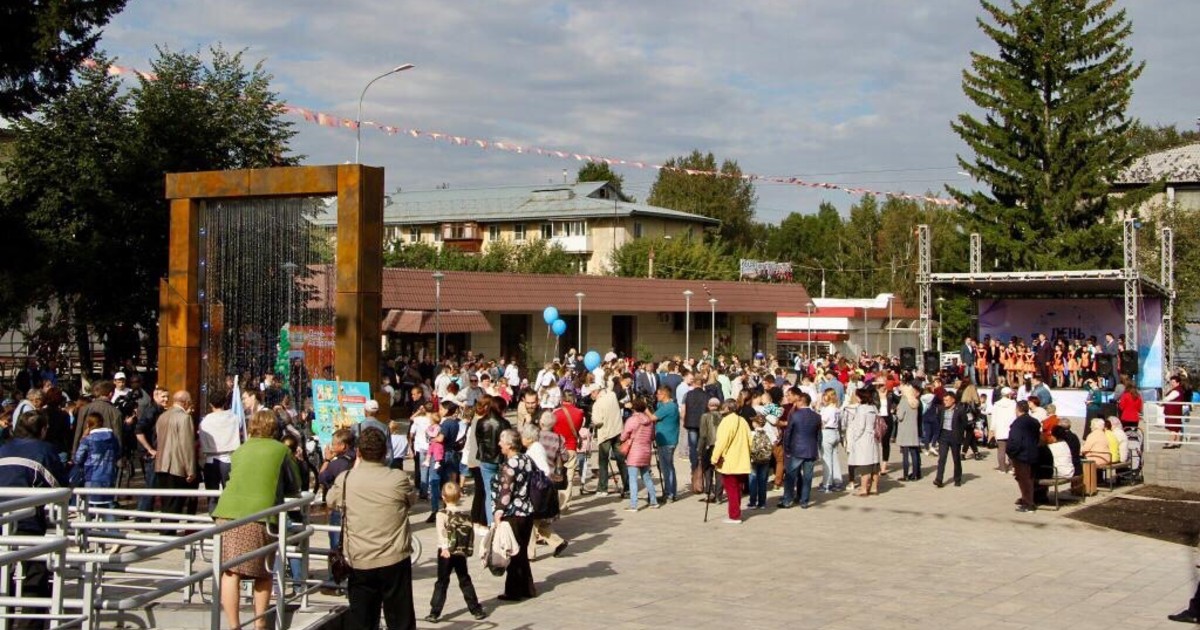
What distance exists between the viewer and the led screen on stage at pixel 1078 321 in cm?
3469

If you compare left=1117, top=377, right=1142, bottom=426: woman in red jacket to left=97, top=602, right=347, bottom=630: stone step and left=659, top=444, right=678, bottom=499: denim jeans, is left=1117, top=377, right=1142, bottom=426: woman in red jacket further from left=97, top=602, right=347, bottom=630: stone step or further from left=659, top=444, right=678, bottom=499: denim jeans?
left=97, top=602, right=347, bottom=630: stone step

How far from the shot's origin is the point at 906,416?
18875mm

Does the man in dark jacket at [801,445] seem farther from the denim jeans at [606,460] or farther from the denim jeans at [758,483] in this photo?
the denim jeans at [606,460]

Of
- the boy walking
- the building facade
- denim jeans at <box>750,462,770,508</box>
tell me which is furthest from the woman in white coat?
the building facade

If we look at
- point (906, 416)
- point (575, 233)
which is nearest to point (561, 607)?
point (906, 416)

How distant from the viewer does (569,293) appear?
40.8m

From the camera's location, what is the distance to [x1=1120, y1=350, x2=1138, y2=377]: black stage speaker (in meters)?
27.9

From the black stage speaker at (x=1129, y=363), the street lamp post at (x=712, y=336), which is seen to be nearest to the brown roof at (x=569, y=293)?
the street lamp post at (x=712, y=336)

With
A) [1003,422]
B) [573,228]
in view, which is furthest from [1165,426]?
[573,228]

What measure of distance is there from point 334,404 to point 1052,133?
3877 cm

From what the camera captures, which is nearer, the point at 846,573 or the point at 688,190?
the point at 846,573

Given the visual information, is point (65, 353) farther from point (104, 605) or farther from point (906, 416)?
point (104, 605)

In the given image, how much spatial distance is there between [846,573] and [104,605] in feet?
24.8

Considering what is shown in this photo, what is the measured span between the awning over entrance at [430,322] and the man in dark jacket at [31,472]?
24.1 m
